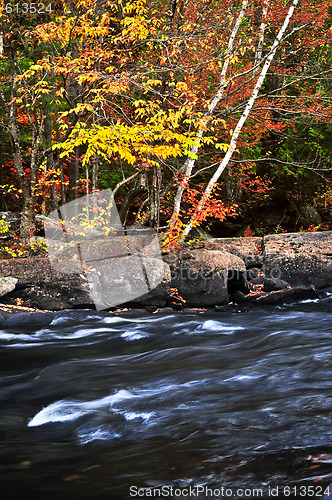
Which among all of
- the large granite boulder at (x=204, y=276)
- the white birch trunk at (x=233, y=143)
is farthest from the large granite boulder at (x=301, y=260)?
the white birch trunk at (x=233, y=143)

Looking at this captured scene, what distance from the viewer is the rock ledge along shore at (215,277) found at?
365 inches

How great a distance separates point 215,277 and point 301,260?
7.17 ft

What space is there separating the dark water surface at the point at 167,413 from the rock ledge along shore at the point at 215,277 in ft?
5.13

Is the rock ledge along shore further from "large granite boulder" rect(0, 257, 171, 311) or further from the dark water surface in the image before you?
the dark water surface

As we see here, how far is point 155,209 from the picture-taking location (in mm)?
12078

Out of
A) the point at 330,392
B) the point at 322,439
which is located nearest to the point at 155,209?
the point at 330,392

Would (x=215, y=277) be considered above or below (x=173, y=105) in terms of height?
below

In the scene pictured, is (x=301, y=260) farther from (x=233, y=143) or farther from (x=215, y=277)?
(x=233, y=143)

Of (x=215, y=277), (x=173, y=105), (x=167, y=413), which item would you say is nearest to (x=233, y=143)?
(x=173, y=105)

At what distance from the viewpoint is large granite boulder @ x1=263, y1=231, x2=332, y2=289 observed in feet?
35.1

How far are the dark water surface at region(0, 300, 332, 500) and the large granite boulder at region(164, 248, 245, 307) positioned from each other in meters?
2.22

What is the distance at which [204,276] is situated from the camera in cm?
1010

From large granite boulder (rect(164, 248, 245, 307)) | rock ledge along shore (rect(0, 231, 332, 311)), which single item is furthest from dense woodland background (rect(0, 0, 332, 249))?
rock ledge along shore (rect(0, 231, 332, 311))

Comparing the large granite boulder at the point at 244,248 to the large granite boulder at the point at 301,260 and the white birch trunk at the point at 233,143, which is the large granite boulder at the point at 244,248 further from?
the white birch trunk at the point at 233,143
